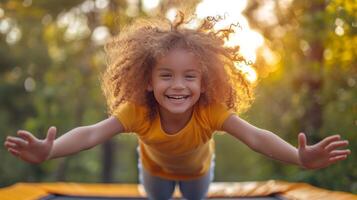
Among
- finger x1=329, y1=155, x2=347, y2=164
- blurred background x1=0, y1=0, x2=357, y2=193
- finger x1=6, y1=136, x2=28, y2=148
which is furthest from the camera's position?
blurred background x1=0, y1=0, x2=357, y2=193

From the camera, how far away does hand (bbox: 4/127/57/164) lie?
1.59 metres

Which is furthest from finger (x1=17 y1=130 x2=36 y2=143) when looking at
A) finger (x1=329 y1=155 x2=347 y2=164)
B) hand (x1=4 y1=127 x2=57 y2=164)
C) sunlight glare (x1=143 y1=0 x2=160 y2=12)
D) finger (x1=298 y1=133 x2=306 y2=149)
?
sunlight glare (x1=143 y1=0 x2=160 y2=12)

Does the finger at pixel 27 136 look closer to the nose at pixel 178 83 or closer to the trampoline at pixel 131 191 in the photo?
the nose at pixel 178 83

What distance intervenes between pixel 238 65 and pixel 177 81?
39 centimetres

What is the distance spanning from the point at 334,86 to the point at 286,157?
6.83ft

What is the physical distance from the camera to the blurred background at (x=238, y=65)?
3426mm

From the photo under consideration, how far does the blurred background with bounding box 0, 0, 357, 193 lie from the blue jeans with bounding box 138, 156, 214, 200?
0.54 meters

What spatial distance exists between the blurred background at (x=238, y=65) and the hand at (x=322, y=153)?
1.68 ft

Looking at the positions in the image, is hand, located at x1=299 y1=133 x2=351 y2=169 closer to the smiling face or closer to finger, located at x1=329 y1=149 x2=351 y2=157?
finger, located at x1=329 y1=149 x2=351 y2=157

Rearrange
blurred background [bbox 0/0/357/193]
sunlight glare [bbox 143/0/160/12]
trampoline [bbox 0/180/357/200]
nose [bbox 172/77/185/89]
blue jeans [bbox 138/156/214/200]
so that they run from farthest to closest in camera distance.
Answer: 1. sunlight glare [bbox 143/0/160/12]
2. blurred background [bbox 0/0/357/193]
3. trampoline [bbox 0/180/357/200]
4. blue jeans [bbox 138/156/214/200]
5. nose [bbox 172/77/185/89]

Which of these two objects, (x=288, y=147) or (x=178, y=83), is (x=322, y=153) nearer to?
(x=288, y=147)

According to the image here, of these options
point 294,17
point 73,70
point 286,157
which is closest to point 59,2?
point 73,70

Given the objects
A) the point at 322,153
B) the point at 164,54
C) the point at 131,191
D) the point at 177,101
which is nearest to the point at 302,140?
the point at 322,153

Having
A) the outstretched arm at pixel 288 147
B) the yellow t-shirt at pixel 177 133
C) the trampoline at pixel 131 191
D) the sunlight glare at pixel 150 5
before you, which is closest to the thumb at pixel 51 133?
the yellow t-shirt at pixel 177 133
